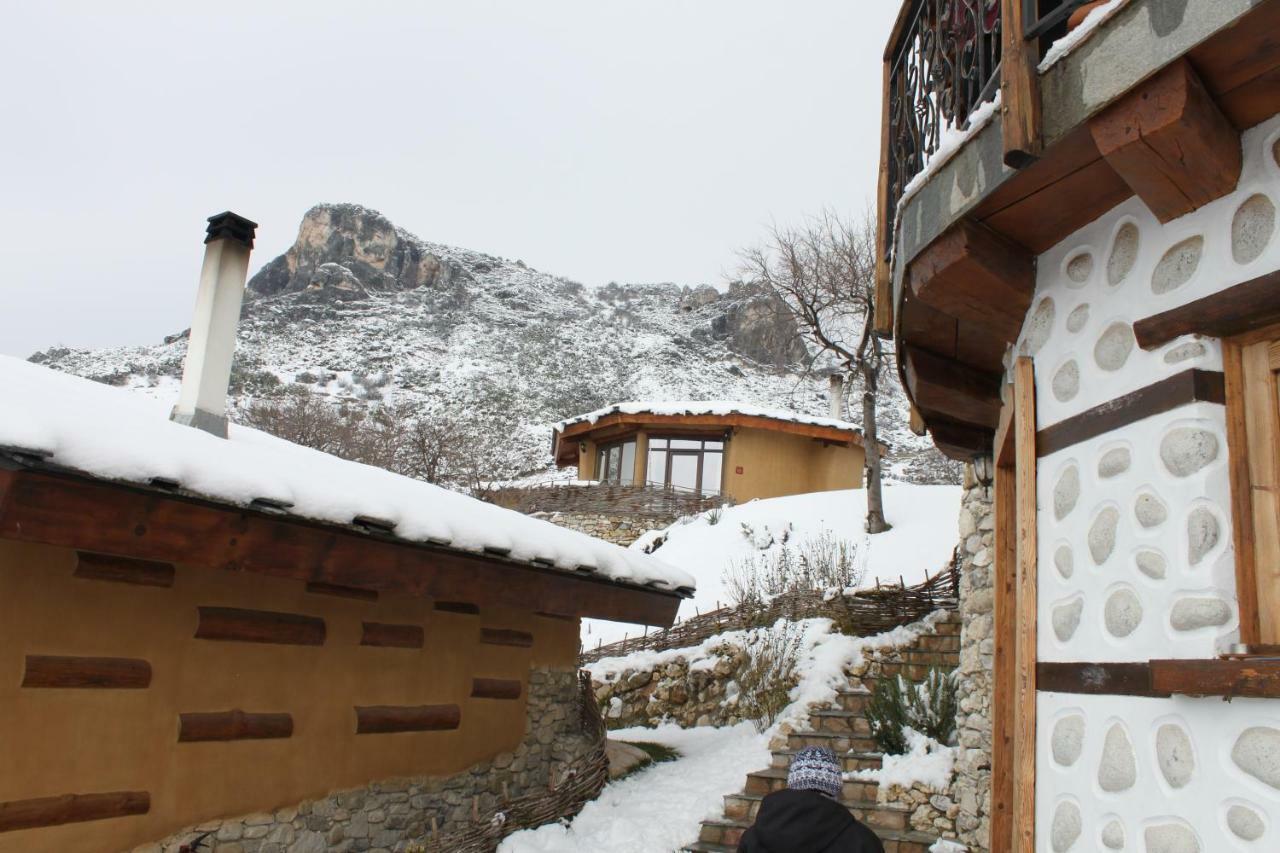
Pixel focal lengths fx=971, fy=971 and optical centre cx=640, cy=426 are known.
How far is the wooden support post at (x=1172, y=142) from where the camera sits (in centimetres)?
279

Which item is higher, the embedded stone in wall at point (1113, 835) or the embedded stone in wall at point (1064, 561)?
the embedded stone in wall at point (1064, 561)

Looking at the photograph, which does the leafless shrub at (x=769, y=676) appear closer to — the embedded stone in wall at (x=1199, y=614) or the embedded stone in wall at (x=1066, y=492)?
the embedded stone in wall at (x=1066, y=492)

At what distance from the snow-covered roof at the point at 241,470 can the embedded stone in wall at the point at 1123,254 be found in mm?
3676

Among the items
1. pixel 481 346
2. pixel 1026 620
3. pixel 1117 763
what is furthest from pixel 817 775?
pixel 481 346

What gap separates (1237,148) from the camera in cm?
294

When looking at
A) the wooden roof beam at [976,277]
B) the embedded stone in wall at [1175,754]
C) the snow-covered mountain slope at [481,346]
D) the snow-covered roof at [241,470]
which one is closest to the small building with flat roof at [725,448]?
the snow-covered mountain slope at [481,346]

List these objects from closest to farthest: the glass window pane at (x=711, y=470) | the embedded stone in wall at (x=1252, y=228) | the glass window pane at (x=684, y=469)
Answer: the embedded stone in wall at (x=1252, y=228) < the glass window pane at (x=711, y=470) < the glass window pane at (x=684, y=469)

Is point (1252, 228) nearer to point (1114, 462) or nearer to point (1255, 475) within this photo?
point (1255, 475)

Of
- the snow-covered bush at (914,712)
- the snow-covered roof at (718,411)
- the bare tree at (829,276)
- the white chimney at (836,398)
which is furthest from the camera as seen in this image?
the white chimney at (836,398)

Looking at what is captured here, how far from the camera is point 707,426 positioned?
24125 millimetres

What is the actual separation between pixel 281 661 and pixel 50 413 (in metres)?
2.26

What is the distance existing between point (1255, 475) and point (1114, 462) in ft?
1.73

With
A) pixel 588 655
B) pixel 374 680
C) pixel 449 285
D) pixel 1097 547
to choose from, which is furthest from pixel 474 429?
pixel 1097 547

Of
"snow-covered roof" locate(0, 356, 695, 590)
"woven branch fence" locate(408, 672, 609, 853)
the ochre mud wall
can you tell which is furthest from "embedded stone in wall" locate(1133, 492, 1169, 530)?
"woven branch fence" locate(408, 672, 609, 853)
